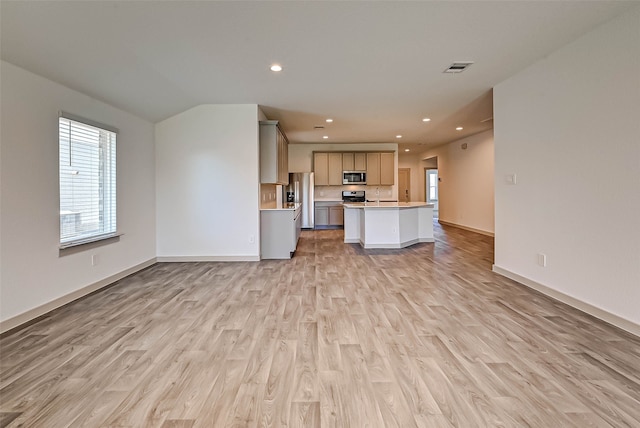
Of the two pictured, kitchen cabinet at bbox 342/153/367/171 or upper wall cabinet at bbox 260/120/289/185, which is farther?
kitchen cabinet at bbox 342/153/367/171

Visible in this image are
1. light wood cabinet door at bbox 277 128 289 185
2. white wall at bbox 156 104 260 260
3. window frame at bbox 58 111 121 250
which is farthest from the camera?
light wood cabinet door at bbox 277 128 289 185

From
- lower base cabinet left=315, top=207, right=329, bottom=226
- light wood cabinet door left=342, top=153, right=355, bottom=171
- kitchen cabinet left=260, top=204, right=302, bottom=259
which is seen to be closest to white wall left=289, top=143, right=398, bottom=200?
light wood cabinet door left=342, top=153, right=355, bottom=171

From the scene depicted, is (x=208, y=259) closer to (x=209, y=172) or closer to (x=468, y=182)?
(x=209, y=172)

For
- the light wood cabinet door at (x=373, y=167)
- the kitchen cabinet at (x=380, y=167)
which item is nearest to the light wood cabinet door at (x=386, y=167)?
the kitchen cabinet at (x=380, y=167)

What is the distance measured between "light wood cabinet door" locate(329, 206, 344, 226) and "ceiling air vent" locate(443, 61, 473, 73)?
605 cm

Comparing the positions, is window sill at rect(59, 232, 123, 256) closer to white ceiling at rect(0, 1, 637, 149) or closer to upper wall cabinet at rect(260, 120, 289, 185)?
white ceiling at rect(0, 1, 637, 149)

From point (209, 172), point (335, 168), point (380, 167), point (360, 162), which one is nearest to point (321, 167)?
point (335, 168)

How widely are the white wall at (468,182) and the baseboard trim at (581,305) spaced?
420 cm

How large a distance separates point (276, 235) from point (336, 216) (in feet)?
14.2

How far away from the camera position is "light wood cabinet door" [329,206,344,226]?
9.38 metres

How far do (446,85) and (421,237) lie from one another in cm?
373

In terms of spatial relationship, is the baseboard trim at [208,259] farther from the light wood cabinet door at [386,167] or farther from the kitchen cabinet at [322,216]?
the light wood cabinet door at [386,167]

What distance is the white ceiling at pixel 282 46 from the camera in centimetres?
236

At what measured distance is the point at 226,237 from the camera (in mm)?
5062
